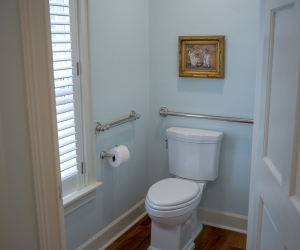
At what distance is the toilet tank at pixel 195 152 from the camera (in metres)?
2.72

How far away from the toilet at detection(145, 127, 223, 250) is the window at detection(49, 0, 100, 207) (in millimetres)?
490

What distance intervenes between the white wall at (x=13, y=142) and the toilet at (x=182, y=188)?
1.33 meters

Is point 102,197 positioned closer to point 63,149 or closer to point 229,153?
point 63,149

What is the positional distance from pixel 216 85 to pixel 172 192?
0.90m

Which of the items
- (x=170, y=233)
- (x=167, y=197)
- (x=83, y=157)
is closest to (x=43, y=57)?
(x=83, y=157)

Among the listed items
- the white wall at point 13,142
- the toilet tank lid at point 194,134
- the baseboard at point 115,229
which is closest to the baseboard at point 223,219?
the baseboard at point 115,229

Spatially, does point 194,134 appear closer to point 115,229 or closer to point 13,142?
point 115,229

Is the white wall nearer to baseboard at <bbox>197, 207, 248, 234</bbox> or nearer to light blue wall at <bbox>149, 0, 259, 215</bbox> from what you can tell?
light blue wall at <bbox>149, 0, 259, 215</bbox>

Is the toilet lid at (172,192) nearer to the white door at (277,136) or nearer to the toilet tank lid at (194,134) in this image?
the toilet tank lid at (194,134)

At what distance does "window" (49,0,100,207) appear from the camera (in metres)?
2.08

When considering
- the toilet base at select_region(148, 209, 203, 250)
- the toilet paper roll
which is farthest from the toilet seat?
the toilet paper roll

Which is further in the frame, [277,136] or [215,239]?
[215,239]

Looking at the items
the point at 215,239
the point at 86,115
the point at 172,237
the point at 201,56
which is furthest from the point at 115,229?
the point at 201,56

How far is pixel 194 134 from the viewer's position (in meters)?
2.73
